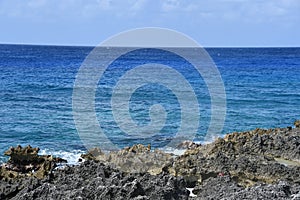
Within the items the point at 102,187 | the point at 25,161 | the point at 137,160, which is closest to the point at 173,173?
the point at 137,160

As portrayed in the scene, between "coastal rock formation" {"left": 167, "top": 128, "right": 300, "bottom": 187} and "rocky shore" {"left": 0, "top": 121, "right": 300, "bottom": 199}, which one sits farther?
"coastal rock formation" {"left": 167, "top": 128, "right": 300, "bottom": 187}

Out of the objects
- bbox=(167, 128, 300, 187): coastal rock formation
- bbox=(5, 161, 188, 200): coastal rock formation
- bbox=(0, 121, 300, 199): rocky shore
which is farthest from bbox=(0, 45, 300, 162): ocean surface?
bbox=(5, 161, 188, 200): coastal rock formation

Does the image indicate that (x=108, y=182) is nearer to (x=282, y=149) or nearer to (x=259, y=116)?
(x=282, y=149)

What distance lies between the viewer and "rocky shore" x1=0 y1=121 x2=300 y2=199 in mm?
7020

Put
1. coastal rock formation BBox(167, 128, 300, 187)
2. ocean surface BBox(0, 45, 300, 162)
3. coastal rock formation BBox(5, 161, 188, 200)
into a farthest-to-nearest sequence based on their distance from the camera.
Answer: ocean surface BBox(0, 45, 300, 162), coastal rock formation BBox(167, 128, 300, 187), coastal rock formation BBox(5, 161, 188, 200)

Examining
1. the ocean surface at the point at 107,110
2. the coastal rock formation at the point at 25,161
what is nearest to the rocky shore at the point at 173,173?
the coastal rock formation at the point at 25,161

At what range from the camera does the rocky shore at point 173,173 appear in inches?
276

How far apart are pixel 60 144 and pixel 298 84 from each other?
33.3 m

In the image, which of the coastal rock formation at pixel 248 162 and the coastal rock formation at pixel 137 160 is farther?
the coastal rock formation at pixel 137 160

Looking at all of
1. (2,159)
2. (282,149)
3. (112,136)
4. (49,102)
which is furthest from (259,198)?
(49,102)

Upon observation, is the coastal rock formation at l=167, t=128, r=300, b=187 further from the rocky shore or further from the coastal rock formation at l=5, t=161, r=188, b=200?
the coastal rock formation at l=5, t=161, r=188, b=200

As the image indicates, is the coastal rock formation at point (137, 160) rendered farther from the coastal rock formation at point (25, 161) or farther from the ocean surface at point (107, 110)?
the ocean surface at point (107, 110)

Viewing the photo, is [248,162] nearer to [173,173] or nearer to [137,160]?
[173,173]

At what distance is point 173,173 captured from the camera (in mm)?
10992
